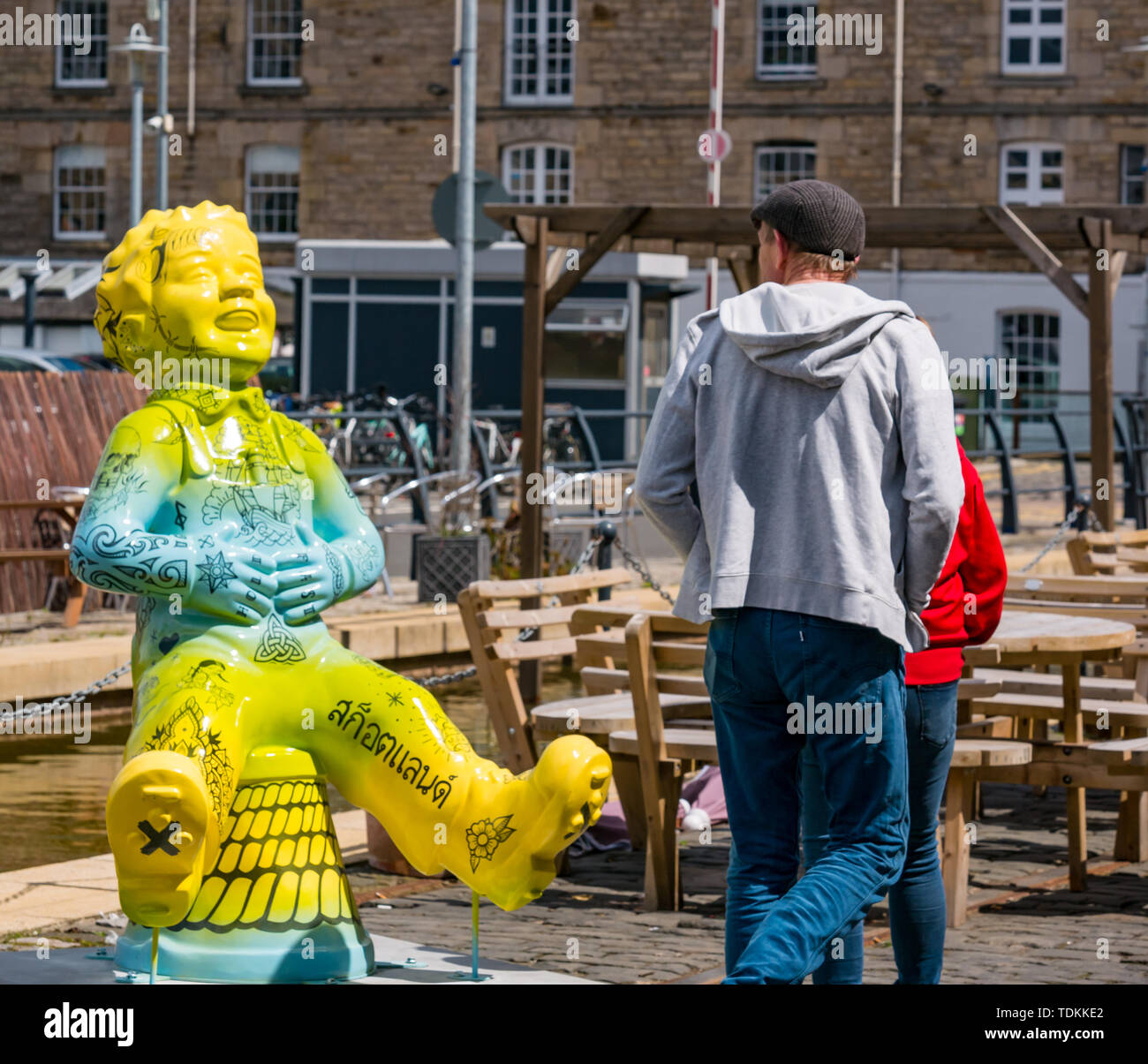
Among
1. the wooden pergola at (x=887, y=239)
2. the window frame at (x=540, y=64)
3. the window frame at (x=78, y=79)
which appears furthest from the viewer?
the window frame at (x=78, y=79)

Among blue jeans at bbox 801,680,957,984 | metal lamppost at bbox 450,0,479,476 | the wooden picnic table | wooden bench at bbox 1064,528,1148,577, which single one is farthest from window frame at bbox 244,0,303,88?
blue jeans at bbox 801,680,957,984

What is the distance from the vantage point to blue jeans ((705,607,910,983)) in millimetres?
3922

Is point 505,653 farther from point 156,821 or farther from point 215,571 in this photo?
point 156,821

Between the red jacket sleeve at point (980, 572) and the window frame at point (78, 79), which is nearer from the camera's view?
the red jacket sleeve at point (980, 572)

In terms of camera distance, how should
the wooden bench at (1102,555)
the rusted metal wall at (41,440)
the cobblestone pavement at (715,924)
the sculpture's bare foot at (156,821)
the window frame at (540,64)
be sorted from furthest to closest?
1. the window frame at (540,64)
2. the rusted metal wall at (41,440)
3. the wooden bench at (1102,555)
4. the cobblestone pavement at (715,924)
5. the sculpture's bare foot at (156,821)

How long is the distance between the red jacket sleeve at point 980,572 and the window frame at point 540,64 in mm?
31196

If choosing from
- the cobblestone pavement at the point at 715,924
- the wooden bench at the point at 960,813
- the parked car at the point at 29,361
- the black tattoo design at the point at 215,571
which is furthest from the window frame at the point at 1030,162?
the black tattoo design at the point at 215,571

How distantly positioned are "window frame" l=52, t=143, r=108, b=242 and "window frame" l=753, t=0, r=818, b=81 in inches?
476

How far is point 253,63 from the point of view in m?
36.8

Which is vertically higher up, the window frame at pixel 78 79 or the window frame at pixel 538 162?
the window frame at pixel 78 79

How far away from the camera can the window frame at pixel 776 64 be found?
34188mm

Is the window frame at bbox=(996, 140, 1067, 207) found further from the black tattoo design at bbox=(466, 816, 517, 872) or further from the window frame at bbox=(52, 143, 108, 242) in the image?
the black tattoo design at bbox=(466, 816, 517, 872)

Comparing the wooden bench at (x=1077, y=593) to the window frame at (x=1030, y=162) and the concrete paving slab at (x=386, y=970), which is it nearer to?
the concrete paving slab at (x=386, y=970)
